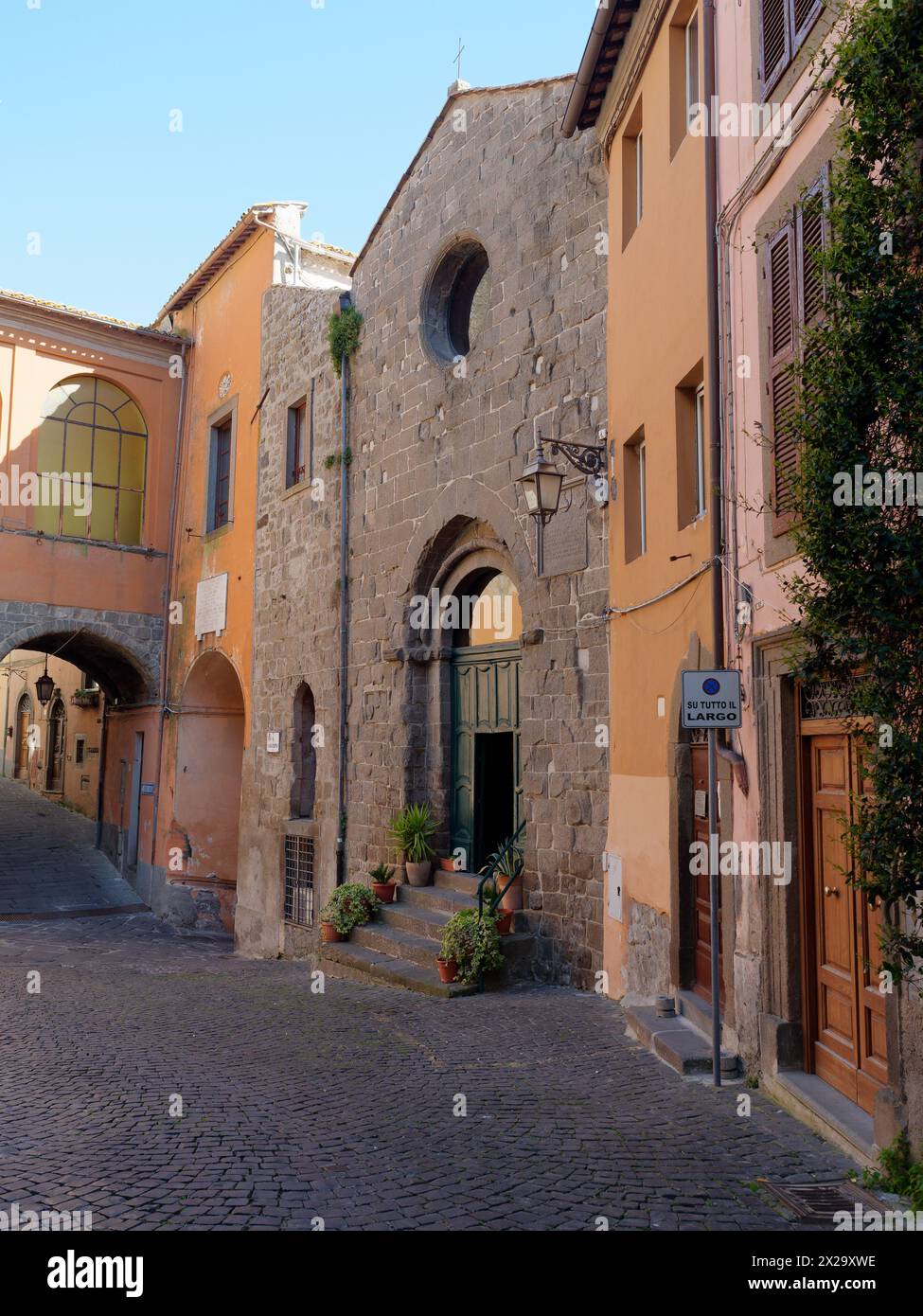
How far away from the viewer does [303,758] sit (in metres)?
14.3

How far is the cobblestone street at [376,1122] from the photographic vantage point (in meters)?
4.17

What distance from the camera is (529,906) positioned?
928 centimetres

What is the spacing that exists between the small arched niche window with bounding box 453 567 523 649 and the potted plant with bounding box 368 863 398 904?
2498 millimetres

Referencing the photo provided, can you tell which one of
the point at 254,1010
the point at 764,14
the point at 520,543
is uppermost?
the point at 764,14

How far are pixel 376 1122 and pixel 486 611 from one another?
257 inches

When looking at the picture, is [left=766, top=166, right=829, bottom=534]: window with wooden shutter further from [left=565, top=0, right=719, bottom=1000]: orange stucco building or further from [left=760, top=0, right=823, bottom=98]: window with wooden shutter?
[left=760, top=0, right=823, bottom=98]: window with wooden shutter

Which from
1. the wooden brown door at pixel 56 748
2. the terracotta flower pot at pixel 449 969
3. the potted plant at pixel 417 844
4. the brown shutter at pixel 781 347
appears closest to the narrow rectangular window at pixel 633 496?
the brown shutter at pixel 781 347

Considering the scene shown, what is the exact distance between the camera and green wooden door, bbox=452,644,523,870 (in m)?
10.6

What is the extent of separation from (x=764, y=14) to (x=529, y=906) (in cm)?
668

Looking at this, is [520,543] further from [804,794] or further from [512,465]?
[804,794]

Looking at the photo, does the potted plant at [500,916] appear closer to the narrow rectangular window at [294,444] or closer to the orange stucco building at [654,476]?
the orange stucco building at [654,476]

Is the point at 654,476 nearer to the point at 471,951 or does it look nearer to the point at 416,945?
the point at 471,951

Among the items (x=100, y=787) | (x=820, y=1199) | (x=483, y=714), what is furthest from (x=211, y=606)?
(x=820, y=1199)
